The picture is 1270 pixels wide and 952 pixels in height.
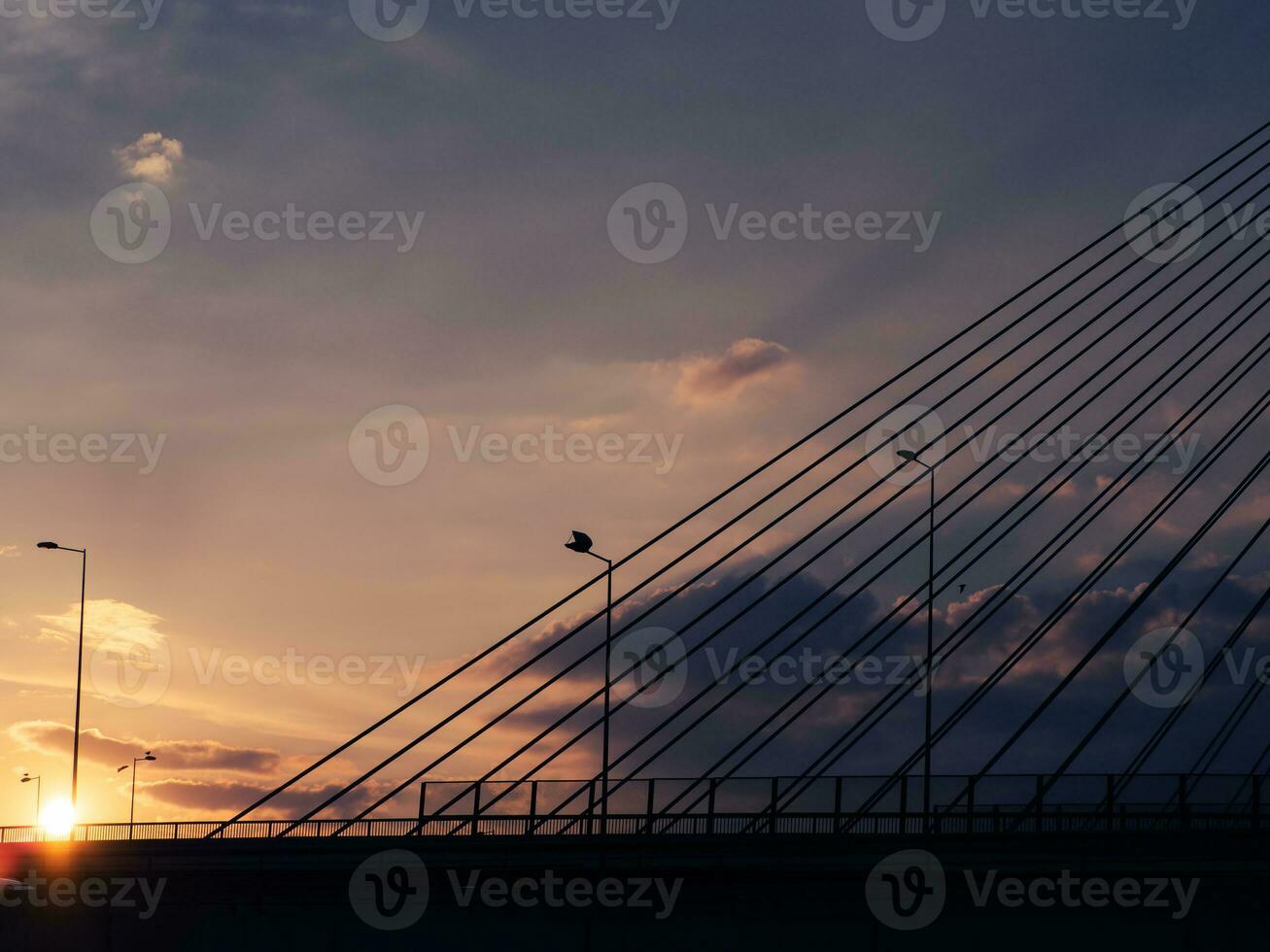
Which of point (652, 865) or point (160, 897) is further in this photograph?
point (160, 897)

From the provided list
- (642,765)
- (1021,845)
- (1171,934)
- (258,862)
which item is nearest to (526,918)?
(642,765)

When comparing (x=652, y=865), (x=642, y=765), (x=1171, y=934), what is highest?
(x=642, y=765)

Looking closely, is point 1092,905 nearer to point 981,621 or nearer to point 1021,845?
point 1021,845

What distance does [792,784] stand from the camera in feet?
121

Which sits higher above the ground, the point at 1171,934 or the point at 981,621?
the point at 981,621

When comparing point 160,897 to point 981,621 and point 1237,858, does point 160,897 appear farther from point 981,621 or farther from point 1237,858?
point 1237,858

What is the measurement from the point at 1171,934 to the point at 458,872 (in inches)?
566

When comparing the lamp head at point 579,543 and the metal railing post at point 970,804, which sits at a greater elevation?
the lamp head at point 579,543

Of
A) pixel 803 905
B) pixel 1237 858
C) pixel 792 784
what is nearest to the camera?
pixel 1237 858

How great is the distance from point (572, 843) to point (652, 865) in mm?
1754

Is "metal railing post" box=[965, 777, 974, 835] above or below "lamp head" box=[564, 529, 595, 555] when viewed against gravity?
below

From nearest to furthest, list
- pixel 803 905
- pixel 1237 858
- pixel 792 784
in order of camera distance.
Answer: pixel 1237 858 < pixel 803 905 < pixel 792 784

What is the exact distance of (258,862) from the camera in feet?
125

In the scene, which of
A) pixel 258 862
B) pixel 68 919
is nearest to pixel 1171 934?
pixel 258 862
